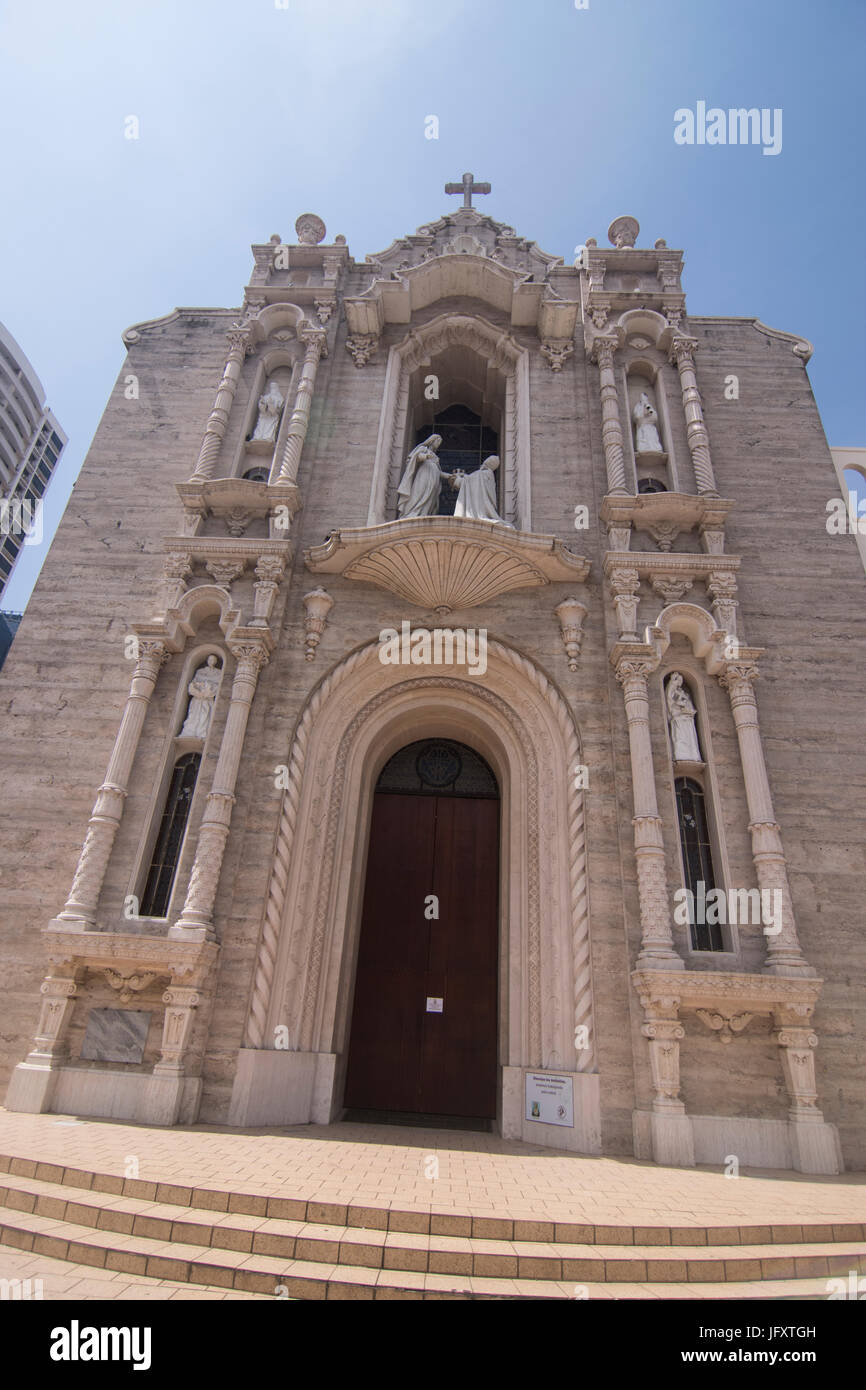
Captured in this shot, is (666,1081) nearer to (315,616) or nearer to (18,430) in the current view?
(315,616)

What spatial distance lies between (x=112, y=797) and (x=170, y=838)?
94cm

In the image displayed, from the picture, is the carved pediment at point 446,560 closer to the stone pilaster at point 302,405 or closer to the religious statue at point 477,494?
the religious statue at point 477,494

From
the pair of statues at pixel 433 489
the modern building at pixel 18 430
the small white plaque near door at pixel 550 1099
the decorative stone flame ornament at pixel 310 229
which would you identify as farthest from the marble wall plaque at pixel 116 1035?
the modern building at pixel 18 430

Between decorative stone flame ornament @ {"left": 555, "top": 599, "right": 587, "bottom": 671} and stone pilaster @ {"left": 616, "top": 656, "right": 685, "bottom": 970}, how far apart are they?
0.67 meters

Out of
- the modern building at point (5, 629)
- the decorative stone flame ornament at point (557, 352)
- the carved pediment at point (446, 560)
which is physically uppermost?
the modern building at point (5, 629)

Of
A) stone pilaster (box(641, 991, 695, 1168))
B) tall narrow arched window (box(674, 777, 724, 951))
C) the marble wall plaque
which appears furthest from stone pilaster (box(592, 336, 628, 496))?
the marble wall plaque

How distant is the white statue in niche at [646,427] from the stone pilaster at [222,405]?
23.5ft

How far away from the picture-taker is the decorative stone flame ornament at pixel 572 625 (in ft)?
33.8

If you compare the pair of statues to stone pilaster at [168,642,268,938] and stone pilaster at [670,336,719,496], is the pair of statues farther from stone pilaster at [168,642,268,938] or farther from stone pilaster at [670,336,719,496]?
stone pilaster at [168,642,268,938]

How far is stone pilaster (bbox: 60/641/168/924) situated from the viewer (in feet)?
28.5

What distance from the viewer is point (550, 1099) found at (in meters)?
8.23

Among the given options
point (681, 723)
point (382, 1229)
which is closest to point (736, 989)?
point (681, 723)
